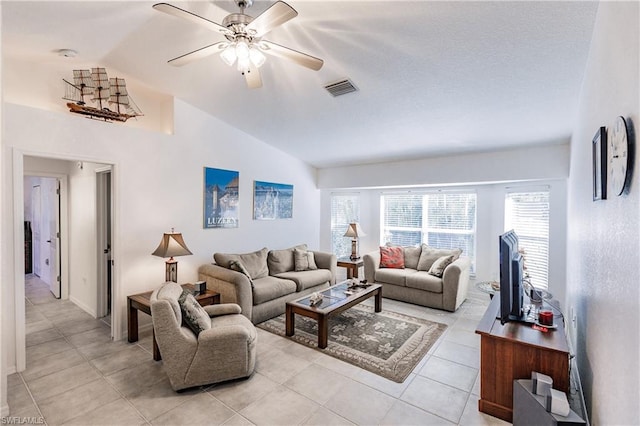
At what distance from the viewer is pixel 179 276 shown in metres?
4.08

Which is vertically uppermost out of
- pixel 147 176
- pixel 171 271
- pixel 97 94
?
pixel 97 94

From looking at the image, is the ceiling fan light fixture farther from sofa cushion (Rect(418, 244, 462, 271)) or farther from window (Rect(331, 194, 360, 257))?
window (Rect(331, 194, 360, 257))

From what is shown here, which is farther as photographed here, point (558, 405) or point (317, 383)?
point (317, 383)

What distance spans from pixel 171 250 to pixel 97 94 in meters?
1.87

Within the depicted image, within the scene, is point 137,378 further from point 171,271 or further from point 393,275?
point 393,275

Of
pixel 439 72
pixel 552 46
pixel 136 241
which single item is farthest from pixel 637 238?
pixel 136 241

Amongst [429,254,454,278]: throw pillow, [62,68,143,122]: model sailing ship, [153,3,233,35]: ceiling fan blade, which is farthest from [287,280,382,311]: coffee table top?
[62,68,143,122]: model sailing ship

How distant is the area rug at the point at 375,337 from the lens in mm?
2914

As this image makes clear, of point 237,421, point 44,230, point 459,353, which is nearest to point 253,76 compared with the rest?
point 237,421

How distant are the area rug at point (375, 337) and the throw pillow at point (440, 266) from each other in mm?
895

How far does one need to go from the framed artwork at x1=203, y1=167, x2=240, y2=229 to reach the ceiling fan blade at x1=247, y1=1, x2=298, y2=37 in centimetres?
277

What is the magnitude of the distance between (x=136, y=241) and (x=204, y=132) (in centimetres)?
171

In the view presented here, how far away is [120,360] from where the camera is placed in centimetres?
299

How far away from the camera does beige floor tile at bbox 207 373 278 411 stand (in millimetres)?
2359
